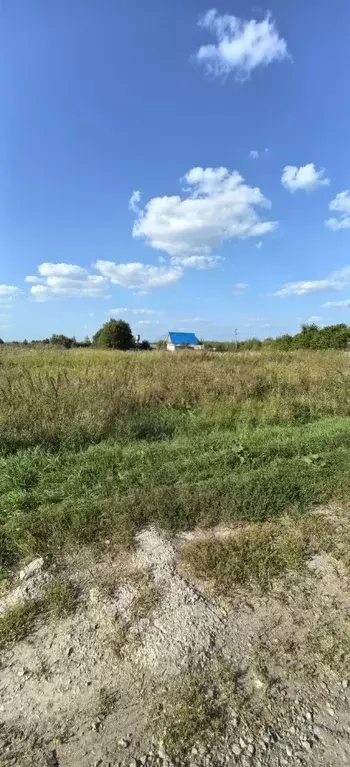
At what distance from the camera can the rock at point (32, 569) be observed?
2946mm

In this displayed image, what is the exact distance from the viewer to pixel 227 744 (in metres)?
1.82

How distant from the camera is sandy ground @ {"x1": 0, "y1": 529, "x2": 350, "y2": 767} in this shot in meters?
1.81

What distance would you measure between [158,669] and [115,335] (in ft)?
129

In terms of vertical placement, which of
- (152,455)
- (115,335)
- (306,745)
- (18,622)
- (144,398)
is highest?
(115,335)

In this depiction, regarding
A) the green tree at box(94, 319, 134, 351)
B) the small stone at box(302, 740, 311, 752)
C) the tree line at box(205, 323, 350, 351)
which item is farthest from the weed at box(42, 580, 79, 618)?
the green tree at box(94, 319, 134, 351)

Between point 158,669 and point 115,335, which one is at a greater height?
point 115,335

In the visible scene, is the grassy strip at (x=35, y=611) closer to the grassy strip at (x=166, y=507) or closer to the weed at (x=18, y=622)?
the weed at (x=18, y=622)

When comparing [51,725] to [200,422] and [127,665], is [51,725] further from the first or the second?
[200,422]

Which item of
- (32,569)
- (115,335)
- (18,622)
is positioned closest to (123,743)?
(18,622)

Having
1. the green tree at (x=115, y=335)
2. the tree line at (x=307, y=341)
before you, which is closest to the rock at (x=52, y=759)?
the tree line at (x=307, y=341)

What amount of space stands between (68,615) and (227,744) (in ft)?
3.83

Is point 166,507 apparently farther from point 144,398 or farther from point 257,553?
point 144,398

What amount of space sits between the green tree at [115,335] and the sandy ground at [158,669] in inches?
1469

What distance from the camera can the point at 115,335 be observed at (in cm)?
4066
